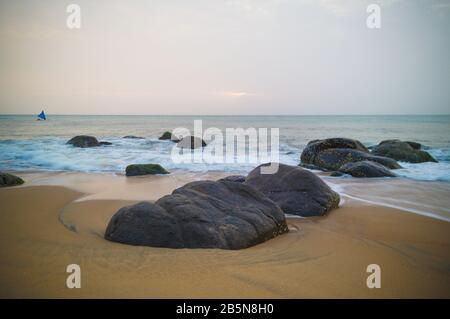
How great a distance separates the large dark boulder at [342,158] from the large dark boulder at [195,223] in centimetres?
781

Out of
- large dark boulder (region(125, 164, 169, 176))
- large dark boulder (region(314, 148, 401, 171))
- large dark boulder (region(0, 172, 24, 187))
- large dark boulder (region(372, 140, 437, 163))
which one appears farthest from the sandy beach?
large dark boulder (region(372, 140, 437, 163))

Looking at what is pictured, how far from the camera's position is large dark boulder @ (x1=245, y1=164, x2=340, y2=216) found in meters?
6.28

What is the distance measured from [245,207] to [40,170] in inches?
360

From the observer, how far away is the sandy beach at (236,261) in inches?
127

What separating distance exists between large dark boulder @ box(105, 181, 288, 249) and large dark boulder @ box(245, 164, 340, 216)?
4.06 feet

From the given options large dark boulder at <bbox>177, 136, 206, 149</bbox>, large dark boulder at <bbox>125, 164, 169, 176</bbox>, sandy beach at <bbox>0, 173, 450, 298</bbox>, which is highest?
large dark boulder at <bbox>177, 136, 206, 149</bbox>

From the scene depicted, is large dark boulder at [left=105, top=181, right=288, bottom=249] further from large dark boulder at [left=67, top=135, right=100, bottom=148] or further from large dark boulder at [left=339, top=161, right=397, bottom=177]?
large dark boulder at [left=67, top=135, right=100, bottom=148]

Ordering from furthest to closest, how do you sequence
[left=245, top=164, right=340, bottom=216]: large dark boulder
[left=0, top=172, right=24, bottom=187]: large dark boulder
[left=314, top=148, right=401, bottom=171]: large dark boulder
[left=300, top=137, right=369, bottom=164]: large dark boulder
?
[left=300, top=137, right=369, bottom=164]: large dark boulder < [left=314, top=148, right=401, bottom=171]: large dark boulder < [left=0, top=172, right=24, bottom=187]: large dark boulder < [left=245, top=164, right=340, bottom=216]: large dark boulder

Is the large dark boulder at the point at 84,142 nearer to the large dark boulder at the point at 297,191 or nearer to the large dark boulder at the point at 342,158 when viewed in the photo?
the large dark boulder at the point at 342,158

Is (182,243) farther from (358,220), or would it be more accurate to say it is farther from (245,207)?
(358,220)
